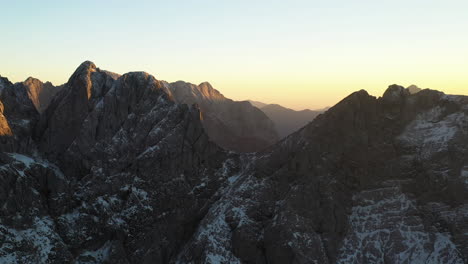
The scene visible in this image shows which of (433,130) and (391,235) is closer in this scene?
(391,235)

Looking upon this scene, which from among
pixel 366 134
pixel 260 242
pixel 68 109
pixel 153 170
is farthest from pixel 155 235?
pixel 366 134

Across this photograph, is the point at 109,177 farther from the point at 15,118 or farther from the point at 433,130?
the point at 433,130

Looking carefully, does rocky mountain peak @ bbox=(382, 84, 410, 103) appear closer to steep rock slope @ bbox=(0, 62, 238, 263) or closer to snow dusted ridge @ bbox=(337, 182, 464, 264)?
snow dusted ridge @ bbox=(337, 182, 464, 264)

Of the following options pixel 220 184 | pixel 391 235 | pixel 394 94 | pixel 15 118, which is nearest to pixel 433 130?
pixel 394 94

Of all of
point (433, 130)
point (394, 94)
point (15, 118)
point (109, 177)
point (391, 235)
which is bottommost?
point (391, 235)

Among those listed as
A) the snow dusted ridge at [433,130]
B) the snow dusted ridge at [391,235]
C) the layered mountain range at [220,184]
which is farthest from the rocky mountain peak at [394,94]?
the snow dusted ridge at [391,235]

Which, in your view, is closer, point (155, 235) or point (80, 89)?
point (155, 235)

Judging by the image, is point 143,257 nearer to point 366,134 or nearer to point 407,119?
point 366,134

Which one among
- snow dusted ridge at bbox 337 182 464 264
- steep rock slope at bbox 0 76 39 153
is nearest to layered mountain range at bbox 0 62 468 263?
snow dusted ridge at bbox 337 182 464 264

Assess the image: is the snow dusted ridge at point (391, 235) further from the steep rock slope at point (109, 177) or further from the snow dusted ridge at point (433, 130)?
the steep rock slope at point (109, 177)
